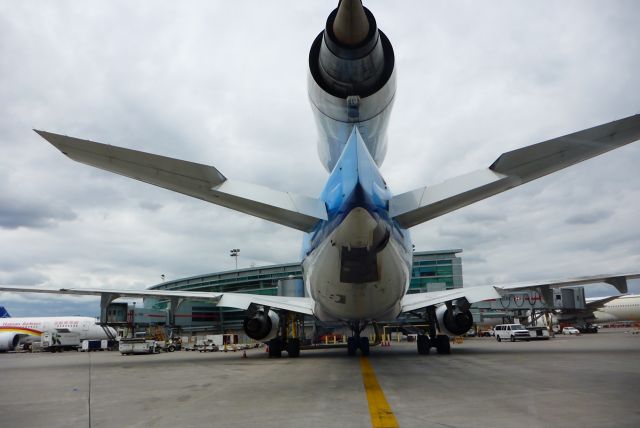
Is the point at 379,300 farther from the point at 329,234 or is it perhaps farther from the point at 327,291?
the point at 329,234

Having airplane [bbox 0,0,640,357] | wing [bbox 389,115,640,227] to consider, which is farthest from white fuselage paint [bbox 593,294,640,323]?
wing [bbox 389,115,640,227]

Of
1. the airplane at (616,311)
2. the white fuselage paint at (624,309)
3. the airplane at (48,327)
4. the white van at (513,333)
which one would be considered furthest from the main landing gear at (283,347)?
the white fuselage paint at (624,309)

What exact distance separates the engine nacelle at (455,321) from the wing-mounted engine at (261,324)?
670 centimetres

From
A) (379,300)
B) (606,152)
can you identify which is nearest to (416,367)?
(379,300)

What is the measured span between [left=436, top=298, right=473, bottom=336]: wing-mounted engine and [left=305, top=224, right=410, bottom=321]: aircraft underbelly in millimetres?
4968

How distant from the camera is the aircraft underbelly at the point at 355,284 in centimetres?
940

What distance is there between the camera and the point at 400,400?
697 centimetres

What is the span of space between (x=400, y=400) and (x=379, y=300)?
191 inches

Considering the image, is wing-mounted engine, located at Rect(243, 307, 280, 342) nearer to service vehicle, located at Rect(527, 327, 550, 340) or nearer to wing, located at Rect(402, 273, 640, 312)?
wing, located at Rect(402, 273, 640, 312)

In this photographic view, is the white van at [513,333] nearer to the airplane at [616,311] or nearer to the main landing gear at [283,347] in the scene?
the airplane at [616,311]

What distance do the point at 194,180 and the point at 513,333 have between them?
32.6 meters

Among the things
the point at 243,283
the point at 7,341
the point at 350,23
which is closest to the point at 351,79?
the point at 350,23

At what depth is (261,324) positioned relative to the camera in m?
17.3

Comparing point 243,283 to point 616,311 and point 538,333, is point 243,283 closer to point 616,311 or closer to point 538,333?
point 538,333
